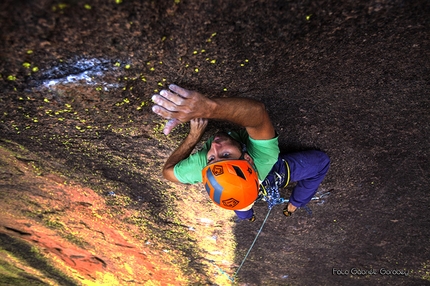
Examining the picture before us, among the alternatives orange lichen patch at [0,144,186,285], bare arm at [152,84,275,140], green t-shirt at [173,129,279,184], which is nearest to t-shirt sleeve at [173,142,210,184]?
green t-shirt at [173,129,279,184]

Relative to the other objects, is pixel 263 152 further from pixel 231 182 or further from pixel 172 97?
pixel 172 97

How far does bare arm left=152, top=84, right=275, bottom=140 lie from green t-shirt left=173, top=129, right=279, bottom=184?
0.67 feet

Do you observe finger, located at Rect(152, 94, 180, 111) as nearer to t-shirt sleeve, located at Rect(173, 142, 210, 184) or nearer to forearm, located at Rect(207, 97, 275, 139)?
forearm, located at Rect(207, 97, 275, 139)

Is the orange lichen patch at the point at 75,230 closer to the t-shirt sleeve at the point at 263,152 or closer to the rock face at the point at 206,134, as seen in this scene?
the rock face at the point at 206,134

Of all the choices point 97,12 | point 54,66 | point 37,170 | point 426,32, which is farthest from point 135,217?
point 426,32

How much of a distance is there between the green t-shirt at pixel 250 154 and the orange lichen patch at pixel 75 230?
4.00 ft

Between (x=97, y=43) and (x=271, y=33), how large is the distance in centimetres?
80

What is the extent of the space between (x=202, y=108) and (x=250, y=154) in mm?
613

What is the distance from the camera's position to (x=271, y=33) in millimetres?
1536

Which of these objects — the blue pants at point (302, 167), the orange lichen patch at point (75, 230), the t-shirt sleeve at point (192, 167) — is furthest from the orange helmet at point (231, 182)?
the orange lichen patch at point (75, 230)

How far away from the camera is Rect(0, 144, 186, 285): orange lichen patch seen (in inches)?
115

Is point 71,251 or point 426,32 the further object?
point 71,251

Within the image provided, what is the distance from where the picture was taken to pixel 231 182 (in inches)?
74.0

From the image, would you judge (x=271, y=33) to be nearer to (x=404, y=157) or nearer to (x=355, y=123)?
(x=355, y=123)
